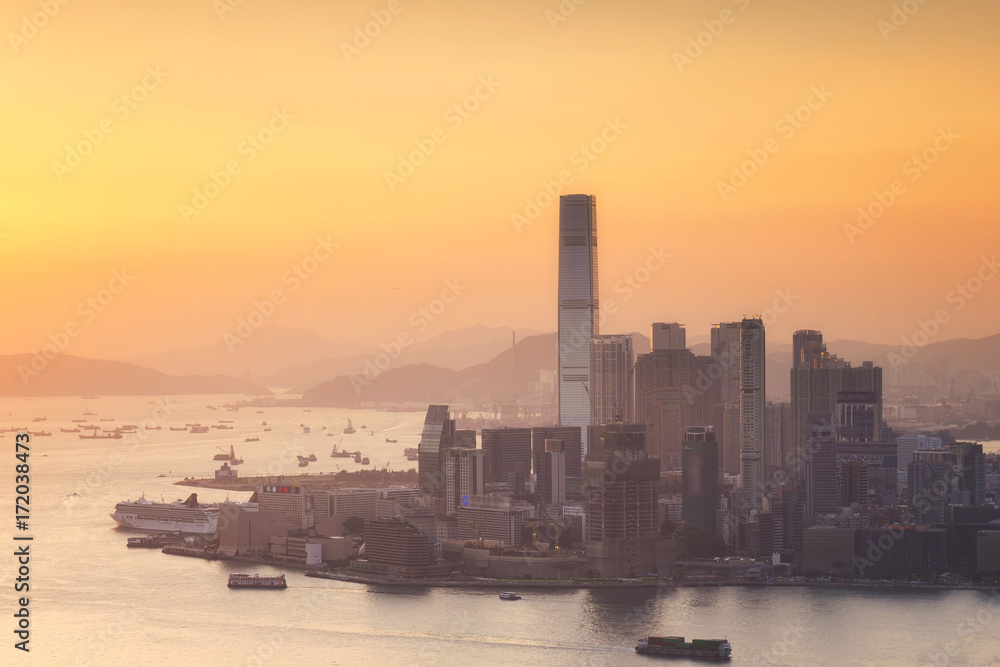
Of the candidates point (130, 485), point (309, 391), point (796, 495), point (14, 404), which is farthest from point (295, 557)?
point (14, 404)

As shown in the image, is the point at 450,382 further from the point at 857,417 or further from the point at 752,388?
the point at 752,388

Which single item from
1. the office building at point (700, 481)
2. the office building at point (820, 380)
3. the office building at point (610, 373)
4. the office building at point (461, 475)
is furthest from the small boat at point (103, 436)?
the office building at point (700, 481)

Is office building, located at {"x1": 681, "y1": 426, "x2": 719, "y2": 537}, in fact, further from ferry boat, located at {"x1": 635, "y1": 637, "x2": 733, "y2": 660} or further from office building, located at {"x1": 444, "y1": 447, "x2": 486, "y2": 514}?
ferry boat, located at {"x1": 635, "y1": 637, "x2": 733, "y2": 660}

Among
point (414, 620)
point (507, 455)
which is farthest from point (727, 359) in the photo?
point (414, 620)

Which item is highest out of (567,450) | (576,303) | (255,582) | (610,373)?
(576,303)

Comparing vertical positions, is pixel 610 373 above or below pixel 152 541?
above

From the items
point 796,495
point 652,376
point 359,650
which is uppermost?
point 652,376

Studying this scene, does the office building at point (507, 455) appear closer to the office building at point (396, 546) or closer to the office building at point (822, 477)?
the office building at point (822, 477)

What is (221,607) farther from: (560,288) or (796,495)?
(560,288)
